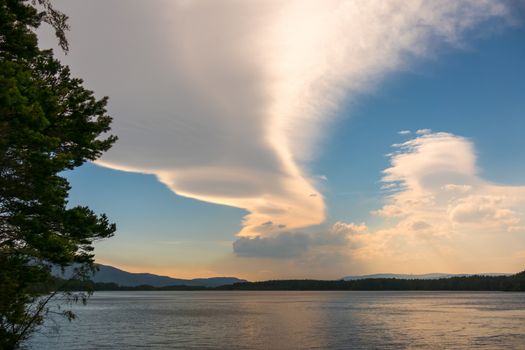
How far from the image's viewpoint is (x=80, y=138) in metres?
21.8

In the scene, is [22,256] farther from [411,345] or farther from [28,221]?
[411,345]

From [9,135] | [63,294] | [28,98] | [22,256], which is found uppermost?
[28,98]

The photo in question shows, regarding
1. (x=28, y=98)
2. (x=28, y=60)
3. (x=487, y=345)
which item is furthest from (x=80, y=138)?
(x=487, y=345)

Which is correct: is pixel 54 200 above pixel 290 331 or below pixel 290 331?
above

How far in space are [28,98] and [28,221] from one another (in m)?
5.86

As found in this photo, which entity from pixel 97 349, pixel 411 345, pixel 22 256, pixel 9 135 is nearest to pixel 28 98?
Answer: pixel 9 135

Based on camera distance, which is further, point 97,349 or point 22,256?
point 97,349

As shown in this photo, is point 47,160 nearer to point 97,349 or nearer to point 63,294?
point 63,294

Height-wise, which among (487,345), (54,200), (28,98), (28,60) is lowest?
(487,345)

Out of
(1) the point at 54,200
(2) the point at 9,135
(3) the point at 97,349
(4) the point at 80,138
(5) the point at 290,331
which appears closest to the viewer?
(2) the point at 9,135

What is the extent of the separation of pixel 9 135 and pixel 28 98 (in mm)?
1501

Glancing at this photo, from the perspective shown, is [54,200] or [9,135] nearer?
[9,135]

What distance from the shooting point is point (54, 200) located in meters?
18.5

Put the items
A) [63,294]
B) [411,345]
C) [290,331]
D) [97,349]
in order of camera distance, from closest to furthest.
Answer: [63,294]
[97,349]
[411,345]
[290,331]
